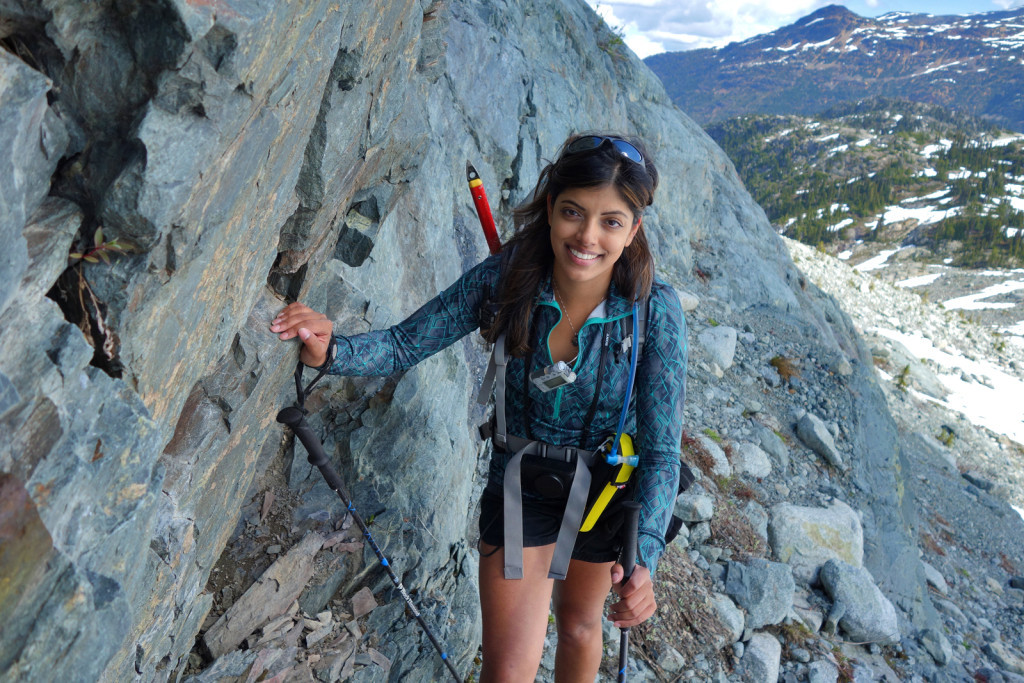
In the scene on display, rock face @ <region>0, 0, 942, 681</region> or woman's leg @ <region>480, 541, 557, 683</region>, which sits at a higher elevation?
rock face @ <region>0, 0, 942, 681</region>

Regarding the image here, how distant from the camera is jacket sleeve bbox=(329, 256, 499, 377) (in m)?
4.11

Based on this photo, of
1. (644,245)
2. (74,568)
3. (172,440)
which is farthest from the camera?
(644,245)

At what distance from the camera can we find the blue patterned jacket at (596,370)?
3830 millimetres

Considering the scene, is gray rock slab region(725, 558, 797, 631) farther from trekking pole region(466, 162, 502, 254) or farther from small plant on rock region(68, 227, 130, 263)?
small plant on rock region(68, 227, 130, 263)

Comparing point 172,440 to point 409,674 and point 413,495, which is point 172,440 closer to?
point 413,495

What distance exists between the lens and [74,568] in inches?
89.8

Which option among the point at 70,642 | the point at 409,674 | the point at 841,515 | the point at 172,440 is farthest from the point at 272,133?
the point at 841,515

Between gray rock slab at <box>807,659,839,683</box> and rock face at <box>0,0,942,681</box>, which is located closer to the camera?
rock face at <box>0,0,942,681</box>

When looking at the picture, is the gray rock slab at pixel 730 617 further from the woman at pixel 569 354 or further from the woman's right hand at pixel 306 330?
the woman's right hand at pixel 306 330

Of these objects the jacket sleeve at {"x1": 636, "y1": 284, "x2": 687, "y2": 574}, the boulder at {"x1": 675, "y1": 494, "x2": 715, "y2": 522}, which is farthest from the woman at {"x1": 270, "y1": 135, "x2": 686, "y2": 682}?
the boulder at {"x1": 675, "y1": 494, "x2": 715, "y2": 522}

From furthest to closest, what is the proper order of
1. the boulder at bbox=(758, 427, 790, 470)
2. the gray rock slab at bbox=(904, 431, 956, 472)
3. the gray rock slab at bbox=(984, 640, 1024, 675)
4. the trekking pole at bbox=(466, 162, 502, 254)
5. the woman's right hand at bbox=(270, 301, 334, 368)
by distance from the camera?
the gray rock slab at bbox=(904, 431, 956, 472) → the boulder at bbox=(758, 427, 790, 470) → the gray rock slab at bbox=(984, 640, 1024, 675) → the trekking pole at bbox=(466, 162, 502, 254) → the woman's right hand at bbox=(270, 301, 334, 368)

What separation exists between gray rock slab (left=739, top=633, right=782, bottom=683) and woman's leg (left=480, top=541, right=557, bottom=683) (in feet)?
13.5

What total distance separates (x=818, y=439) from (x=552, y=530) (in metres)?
9.98

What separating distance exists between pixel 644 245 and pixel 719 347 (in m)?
10.8
